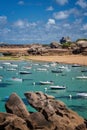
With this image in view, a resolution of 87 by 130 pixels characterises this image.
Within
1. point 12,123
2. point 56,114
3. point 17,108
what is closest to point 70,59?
point 56,114

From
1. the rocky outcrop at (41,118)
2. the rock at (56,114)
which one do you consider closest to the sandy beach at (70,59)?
the rock at (56,114)

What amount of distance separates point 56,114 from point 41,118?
251 cm

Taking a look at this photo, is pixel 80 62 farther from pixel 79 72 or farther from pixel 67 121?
pixel 67 121

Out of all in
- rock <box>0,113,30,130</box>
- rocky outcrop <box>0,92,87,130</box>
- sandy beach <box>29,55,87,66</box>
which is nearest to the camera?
rock <box>0,113,30,130</box>

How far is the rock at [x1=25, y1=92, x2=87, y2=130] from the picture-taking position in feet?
115

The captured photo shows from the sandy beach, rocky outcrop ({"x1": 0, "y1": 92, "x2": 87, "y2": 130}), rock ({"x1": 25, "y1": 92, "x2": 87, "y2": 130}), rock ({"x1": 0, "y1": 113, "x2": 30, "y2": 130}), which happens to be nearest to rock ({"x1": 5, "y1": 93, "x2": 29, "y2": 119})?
rocky outcrop ({"x1": 0, "y1": 92, "x2": 87, "y2": 130})

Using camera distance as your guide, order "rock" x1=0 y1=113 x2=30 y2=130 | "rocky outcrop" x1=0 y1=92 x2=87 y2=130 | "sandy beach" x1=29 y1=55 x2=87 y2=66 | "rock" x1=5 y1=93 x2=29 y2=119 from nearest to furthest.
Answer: "rock" x1=0 y1=113 x2=30 y2=130
"rocky outcrop" x1=0 y1=92 x2=87 y2=130
"rock" x1=5 y1=93 x2=29 y2=119
"sandy beach" x1=29 y1=55 x2=87 y2=66

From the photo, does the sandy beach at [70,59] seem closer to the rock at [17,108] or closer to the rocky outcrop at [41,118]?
the rocky outcrop at [41,118]

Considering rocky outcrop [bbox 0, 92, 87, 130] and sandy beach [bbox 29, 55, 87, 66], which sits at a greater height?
rocky outcrop [bbox 0, 92, 87, 130]

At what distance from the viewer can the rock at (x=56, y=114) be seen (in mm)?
35062

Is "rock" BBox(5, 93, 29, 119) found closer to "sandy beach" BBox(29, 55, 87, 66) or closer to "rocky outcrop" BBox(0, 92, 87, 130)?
"rocky outcrop" BBox(0, 92, 87, 130)

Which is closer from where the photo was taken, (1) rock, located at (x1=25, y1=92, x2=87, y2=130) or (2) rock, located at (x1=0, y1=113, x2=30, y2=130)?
(2) rock, located at (x1=0, y1=113, x2=30, y2=130)

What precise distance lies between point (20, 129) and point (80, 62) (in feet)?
389

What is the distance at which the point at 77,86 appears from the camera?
84.5 meters
